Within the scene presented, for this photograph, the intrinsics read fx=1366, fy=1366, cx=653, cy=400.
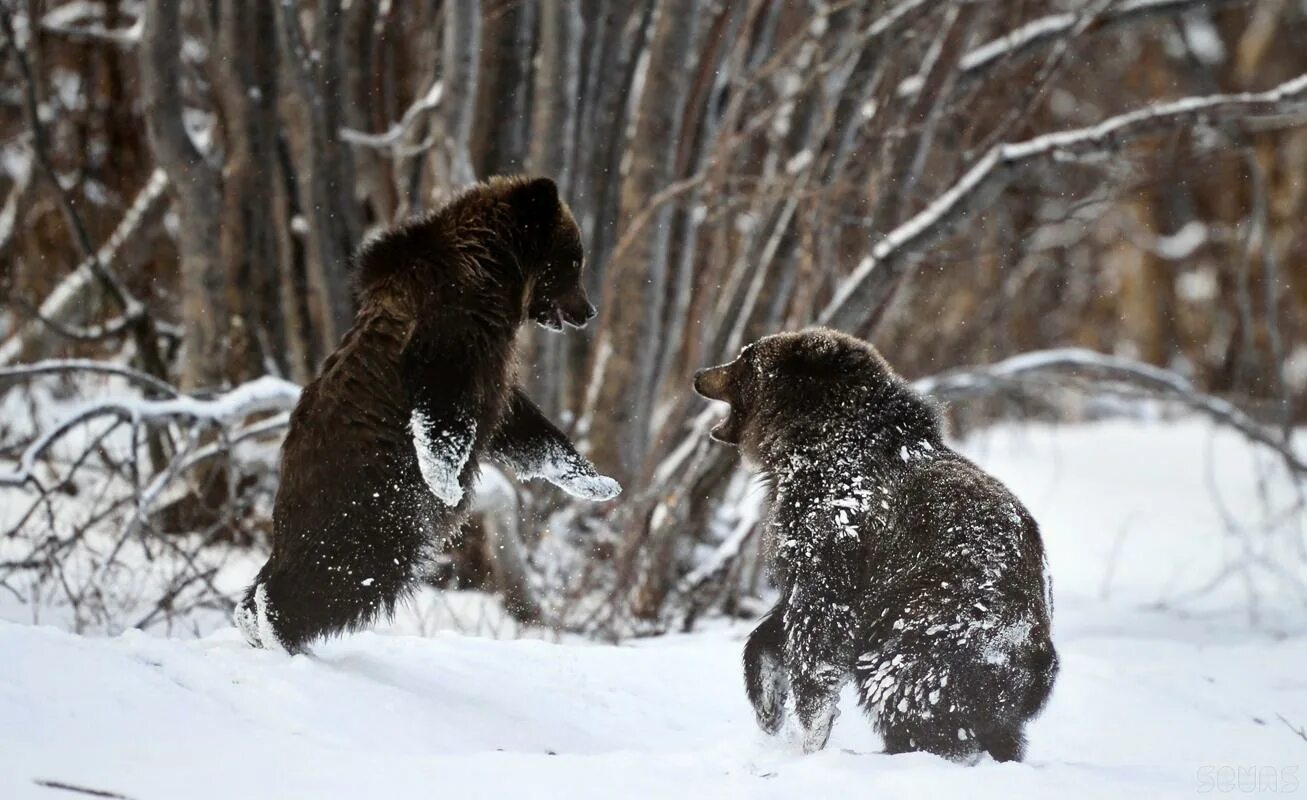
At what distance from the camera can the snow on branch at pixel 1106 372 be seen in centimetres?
983

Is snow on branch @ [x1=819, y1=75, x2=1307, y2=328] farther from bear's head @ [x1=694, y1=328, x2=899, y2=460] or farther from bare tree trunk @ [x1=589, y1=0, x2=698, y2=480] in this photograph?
bear's head @ [x1=694, y1=328, x2=899, y2=460]

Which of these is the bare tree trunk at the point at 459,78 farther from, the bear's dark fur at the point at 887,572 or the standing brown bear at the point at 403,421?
the bear's dark fur at the point at 887,572

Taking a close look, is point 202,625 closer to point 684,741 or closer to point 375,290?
point 375,290

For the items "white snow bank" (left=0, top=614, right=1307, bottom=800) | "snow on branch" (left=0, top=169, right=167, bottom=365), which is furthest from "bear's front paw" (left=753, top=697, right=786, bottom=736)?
"snow on branch" (left=0, top=169, right=167, bottom=365)

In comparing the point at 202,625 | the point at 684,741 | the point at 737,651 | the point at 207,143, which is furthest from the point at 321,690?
the point at 207,143

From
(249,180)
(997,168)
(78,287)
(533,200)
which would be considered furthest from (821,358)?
(78,287)

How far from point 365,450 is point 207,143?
9287 mm

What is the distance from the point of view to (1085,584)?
471 inches

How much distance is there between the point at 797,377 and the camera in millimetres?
5684

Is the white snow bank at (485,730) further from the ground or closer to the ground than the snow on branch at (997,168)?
closer to the ground

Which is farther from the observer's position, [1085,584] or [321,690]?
[1085,584]

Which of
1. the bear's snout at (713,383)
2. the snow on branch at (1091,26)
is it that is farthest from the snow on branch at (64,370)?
the snow on branch at (1091,26)

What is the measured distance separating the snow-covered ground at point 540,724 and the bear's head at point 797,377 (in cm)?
128

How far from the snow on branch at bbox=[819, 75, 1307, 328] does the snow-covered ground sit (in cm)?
255
